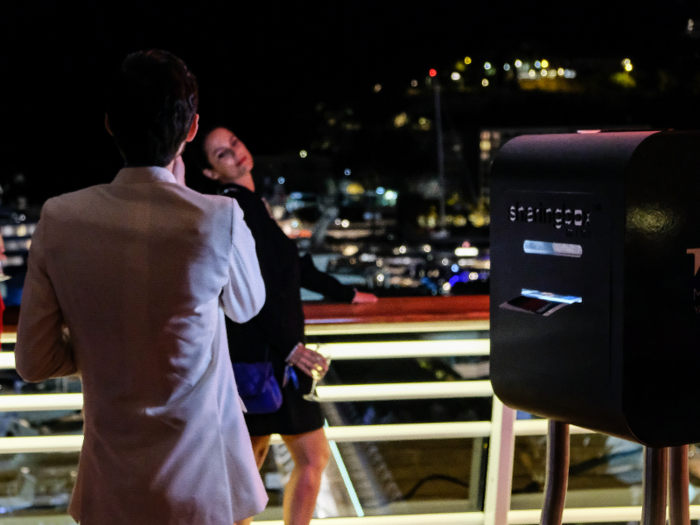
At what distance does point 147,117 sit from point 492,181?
0.61 metres

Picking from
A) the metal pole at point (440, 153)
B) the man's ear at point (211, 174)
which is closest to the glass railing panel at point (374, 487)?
the man's ear at point (211, 174)

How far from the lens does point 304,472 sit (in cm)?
179

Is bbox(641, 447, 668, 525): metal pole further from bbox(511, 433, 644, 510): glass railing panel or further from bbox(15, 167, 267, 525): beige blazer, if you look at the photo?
bbox(511, 433, 644, 510): glass railing panel

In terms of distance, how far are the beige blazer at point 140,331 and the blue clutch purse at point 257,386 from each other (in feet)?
1.75

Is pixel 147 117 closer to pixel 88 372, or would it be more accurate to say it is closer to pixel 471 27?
pixel 88 372

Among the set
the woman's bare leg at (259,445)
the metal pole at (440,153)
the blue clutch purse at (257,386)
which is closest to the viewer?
the blue clutch purse at (257,386)

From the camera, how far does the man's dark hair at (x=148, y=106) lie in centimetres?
102

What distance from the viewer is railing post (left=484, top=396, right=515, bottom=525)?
6.76ft

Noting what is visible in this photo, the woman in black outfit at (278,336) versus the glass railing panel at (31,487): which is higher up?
the woman in black outfit at (278,336)

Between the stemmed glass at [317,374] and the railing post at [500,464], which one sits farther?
the railing post at [500,464]

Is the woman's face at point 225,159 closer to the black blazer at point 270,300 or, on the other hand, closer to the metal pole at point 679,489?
the black blazer at point 270,300

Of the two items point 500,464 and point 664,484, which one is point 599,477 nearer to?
point 500,464

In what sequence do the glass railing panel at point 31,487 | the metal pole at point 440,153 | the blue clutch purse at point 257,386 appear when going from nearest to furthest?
the blue clutch purse at point 257,386, the glass railing panel at point 31,487, the metal pole at point 440,153

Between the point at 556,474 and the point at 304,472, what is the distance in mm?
753
